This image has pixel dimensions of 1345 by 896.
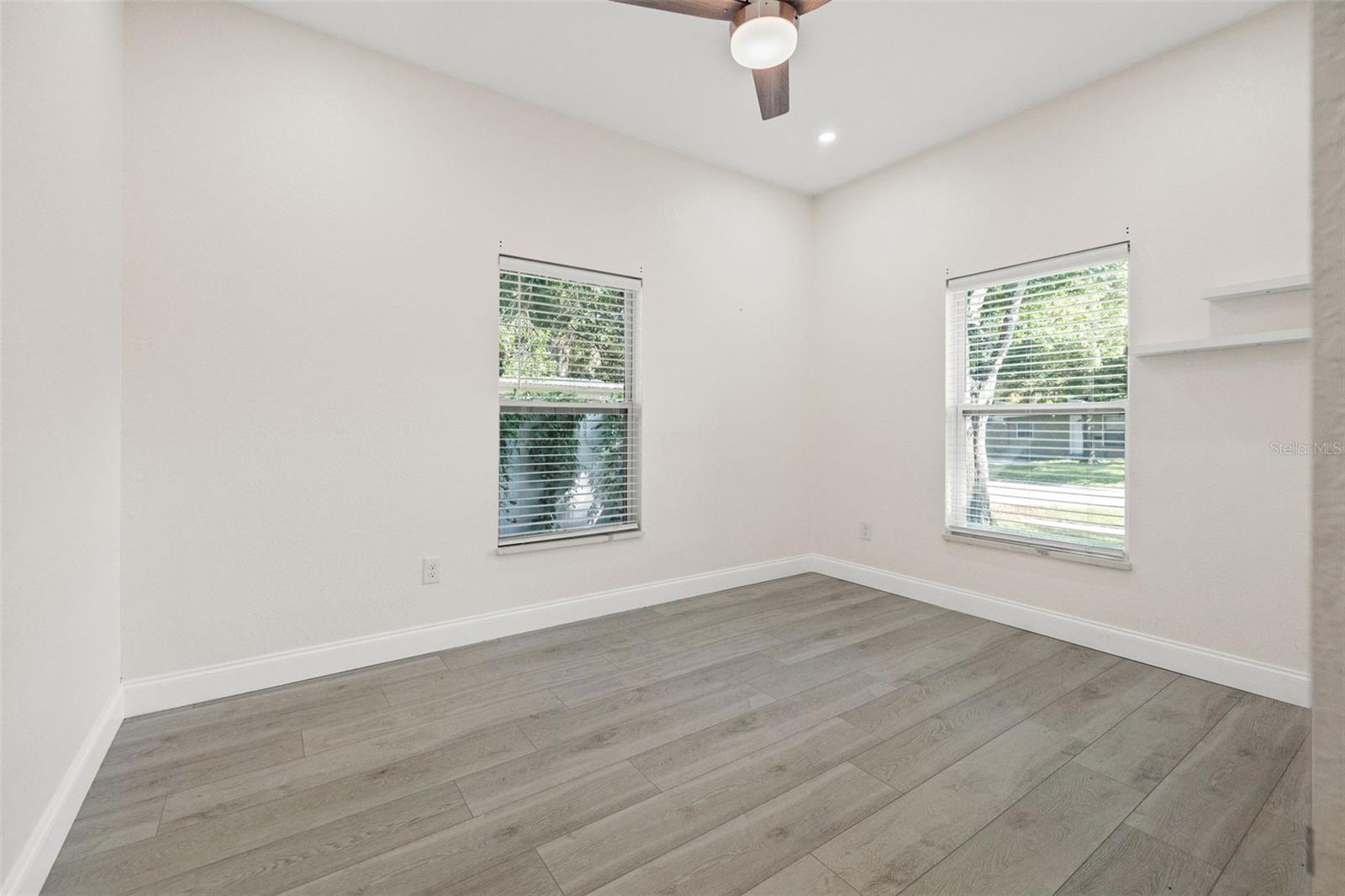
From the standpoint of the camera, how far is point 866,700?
2443mm

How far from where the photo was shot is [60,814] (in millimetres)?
1633

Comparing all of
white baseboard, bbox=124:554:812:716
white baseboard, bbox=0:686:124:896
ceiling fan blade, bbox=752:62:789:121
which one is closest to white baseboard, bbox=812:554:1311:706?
white baseboard, bbox=124:554:812:716

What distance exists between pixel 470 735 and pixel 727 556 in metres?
2.21

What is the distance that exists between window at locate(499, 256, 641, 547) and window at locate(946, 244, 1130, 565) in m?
1.94

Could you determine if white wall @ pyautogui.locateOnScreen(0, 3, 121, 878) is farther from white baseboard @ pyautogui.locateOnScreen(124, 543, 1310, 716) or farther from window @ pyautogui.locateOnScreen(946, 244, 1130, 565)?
window @ pyautogui.locateOnScreen(946, 244, 1130, 565)

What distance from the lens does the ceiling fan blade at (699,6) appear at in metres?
2.15

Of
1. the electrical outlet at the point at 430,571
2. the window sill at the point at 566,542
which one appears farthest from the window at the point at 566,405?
the electrical outlet at the point at 430,571

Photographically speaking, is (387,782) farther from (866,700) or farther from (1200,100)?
(1200,100)

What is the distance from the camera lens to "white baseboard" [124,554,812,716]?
239 centimetres

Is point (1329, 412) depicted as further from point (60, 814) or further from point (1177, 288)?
point (1177, 288)

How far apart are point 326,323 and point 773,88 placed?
7.14 feet

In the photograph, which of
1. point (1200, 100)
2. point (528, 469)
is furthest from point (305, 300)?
point (1200, 100)

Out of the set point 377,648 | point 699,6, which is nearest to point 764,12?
point 699,6

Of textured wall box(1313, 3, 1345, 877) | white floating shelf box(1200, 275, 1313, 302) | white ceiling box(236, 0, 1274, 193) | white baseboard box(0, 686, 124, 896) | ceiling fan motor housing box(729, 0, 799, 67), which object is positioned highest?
white ceiling box(236, 0, 1274, 193)
